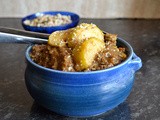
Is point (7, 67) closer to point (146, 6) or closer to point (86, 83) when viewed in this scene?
point (86, 83)

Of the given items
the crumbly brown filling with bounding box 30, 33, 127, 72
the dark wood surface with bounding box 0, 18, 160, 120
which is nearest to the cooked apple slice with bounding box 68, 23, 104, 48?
the crumbly brown filling with bounding box 30, 33, 127, 72

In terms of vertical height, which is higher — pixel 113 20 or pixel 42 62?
pixel 42 62

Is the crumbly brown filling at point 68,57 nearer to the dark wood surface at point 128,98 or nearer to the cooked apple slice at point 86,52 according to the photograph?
the cooked apple slice at point 86,52

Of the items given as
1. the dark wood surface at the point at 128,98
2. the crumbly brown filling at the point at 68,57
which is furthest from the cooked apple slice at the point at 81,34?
the dark wood surface at the point at 128,98

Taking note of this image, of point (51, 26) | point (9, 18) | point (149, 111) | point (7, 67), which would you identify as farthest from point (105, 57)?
point (9, 18)

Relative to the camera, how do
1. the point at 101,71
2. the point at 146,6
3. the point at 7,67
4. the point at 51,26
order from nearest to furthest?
1. the point at 101,71
2. the point at 7,67
3. the point at 51,26
4. the point at 146,6

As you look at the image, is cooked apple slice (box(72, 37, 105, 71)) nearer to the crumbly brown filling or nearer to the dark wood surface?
the crumbly brown filling

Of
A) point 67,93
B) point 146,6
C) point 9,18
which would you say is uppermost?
point 67,93
